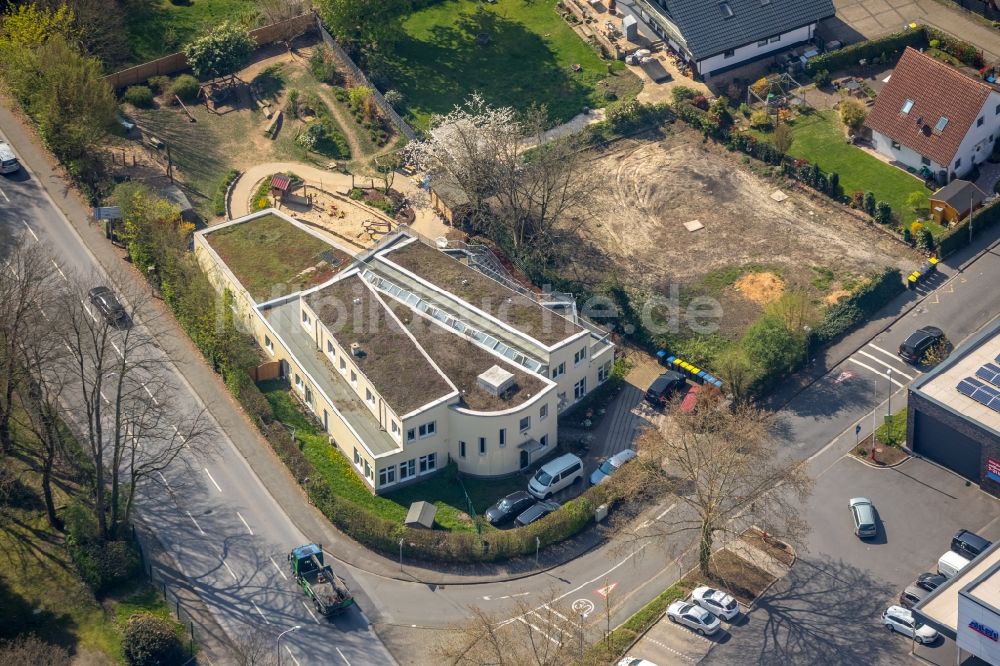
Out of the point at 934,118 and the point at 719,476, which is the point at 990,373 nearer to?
the point at 719,476

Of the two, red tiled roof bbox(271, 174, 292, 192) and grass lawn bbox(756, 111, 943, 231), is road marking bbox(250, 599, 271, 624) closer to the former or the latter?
red tiled roof bbox(271, 174, 292, 192)

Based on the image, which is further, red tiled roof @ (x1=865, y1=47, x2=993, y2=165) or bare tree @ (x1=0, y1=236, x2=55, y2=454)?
red tiled roof @ (x1=865, y1=47, x2=993, y2=165)

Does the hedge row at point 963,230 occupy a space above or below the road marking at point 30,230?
above

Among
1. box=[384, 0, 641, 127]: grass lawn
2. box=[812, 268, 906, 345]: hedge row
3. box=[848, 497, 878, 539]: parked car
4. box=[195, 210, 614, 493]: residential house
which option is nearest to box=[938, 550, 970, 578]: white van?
box=[848, 497, 878, 539]: parked car

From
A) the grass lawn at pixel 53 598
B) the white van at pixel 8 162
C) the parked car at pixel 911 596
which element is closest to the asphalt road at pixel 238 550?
the grass lawn at pixel 53 598

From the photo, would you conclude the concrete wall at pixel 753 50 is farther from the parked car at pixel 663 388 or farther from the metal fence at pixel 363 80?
the parked car at pixel 663 388

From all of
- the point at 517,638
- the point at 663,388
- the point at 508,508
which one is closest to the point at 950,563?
the point at 663,388
